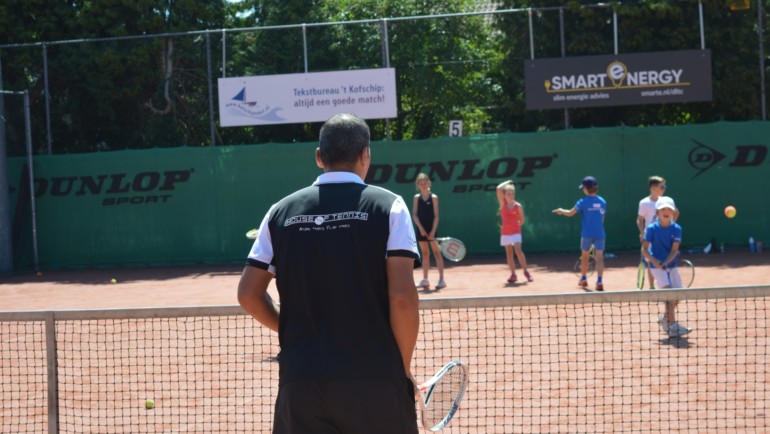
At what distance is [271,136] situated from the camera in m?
19.7

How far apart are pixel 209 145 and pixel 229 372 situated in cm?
1303

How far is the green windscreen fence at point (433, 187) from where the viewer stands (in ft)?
57.4

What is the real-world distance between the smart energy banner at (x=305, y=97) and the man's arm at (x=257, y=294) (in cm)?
1462

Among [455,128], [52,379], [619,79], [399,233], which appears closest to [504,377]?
[52,379]

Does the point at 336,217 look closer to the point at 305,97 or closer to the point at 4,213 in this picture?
the point at 305,97

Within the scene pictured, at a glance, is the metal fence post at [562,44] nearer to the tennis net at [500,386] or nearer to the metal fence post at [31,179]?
the tennis net at [500,386]

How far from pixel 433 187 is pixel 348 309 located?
50.0 ft

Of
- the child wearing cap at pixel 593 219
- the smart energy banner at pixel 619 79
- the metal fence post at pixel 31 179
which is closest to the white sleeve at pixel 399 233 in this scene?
the child wearing cap at pixel 593 219

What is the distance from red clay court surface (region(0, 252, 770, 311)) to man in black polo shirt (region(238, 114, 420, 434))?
30.6ft

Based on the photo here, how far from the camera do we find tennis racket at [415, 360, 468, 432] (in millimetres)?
4066

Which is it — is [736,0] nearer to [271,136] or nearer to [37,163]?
[271,136]

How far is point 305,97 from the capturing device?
59.3 feet

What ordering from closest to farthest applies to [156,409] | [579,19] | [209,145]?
[156,409] < [579,19] < [209,145]

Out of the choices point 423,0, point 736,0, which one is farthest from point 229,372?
point 423,0
